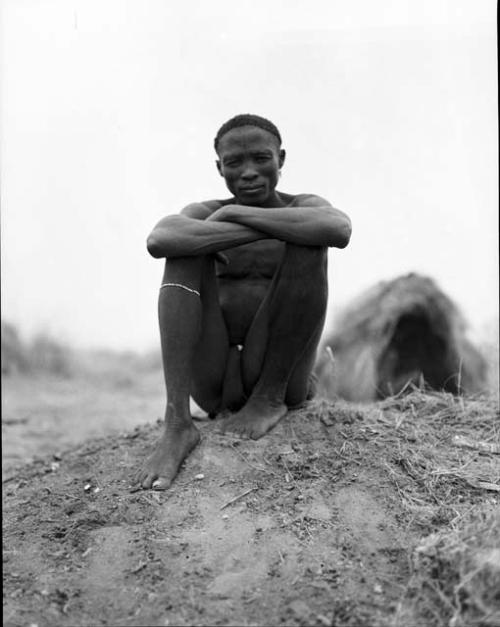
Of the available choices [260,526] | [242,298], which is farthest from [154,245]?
[260,526]

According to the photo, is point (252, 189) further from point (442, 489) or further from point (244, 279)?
point (442, 489)

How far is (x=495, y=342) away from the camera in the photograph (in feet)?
19.1

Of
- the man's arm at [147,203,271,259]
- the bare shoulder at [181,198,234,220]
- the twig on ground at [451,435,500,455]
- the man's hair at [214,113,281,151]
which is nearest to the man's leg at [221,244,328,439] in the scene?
the man's arm at [147,203,271,259]

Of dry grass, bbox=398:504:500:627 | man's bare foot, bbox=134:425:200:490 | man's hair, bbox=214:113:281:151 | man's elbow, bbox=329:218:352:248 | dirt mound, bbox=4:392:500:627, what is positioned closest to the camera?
dry grass, bbox=398:504:500:627

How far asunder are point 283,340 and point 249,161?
774 mm

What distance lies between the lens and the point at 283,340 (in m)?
3.07

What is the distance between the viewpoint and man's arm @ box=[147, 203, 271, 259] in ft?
9.43

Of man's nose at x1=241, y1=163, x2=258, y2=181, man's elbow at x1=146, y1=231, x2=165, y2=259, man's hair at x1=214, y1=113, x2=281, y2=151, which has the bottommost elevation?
man's elbow at x1=146, y1=231, x2=165, y2=259

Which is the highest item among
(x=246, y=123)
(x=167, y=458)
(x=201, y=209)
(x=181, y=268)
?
(x=246, y=123)

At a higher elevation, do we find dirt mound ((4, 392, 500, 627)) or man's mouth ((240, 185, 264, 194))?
man's mouth ((240, 185, 264, 194))

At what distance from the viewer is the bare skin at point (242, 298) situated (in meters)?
2.89

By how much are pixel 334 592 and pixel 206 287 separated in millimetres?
1342

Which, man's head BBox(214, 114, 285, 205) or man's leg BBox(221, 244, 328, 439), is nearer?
man's leg BBox(221, 244, 328, 439)

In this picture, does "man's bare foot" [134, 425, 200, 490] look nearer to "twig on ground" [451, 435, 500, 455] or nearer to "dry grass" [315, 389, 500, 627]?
"dry grass" [315, 389, 500, 627]
